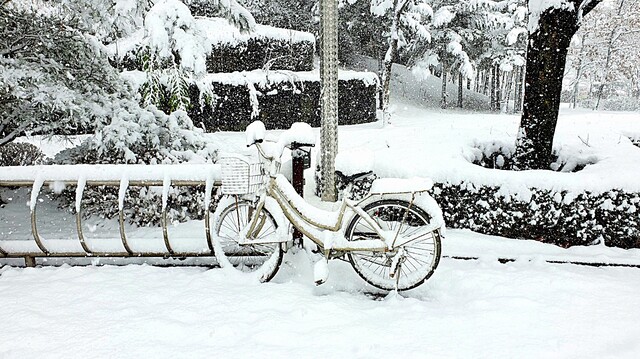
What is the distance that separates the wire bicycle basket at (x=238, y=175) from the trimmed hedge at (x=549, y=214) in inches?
102

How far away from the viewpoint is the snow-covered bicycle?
4223 mm

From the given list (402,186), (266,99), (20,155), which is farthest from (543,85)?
(266,99)

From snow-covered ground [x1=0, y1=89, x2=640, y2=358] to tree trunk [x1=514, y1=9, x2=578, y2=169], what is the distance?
4.91ft

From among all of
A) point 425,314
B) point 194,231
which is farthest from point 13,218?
point 425,314

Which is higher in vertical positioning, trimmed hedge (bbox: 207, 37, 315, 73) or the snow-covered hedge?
trimmed hedge (bbox: 207, 37, 315, 73)

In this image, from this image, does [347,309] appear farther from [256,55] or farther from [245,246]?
[256,55]

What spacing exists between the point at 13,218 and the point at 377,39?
23.2 metres

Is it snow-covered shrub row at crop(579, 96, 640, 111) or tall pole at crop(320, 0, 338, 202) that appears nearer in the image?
tall pole at crop(320, 0, 338, 202)

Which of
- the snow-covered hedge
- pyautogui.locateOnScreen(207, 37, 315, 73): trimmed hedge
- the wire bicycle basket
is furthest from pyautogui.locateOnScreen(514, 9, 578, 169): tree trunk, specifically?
pyautogui.locateOnScreen(207, 37, 315, 73): trimmed hedge

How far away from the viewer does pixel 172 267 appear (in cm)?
504

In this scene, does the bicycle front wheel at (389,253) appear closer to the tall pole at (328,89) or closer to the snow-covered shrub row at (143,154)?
the tall pole at (328,89)

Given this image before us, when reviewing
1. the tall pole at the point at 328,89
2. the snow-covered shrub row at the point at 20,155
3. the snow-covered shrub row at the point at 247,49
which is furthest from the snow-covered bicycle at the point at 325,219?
the snow-covered shrub row at the point at 247,49

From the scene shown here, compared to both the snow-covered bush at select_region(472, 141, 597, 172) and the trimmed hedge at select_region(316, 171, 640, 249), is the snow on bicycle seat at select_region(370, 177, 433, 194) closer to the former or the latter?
the trimmed hedge at select_region(316, 171, 640, 249)

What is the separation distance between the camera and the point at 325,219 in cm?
436
